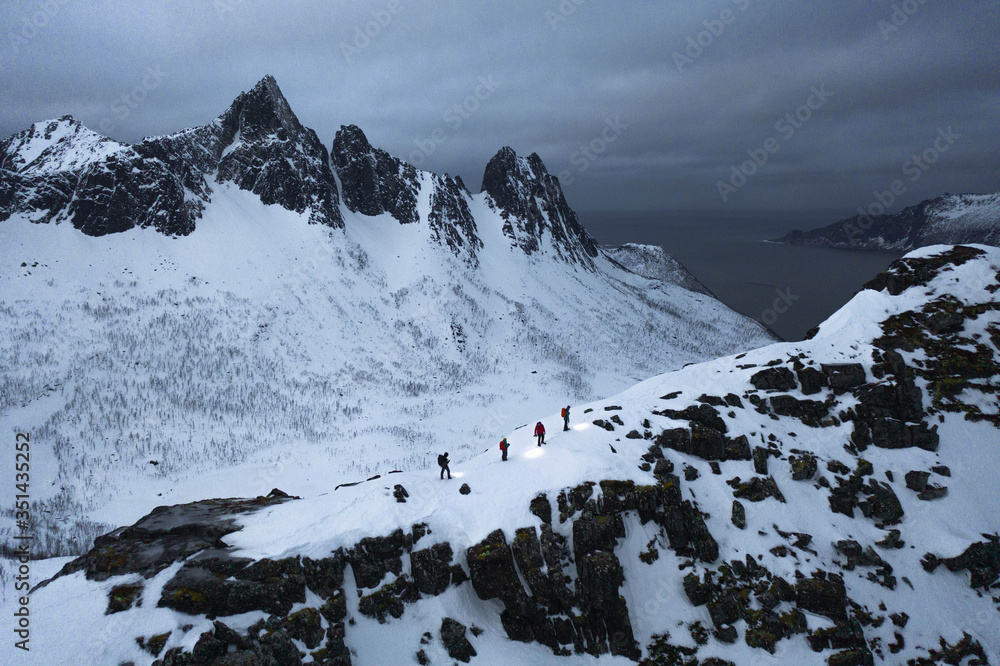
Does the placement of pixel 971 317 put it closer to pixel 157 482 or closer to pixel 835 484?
pixel 835 484

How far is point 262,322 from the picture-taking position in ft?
231

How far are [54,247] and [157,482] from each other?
172ft

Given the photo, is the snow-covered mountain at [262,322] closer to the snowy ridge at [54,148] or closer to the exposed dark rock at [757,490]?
the snowy ridge at [54,148]

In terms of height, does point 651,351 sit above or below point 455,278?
below

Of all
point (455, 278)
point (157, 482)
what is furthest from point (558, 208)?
point (157, 482)

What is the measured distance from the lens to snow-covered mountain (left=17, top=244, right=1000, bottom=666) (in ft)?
59.1

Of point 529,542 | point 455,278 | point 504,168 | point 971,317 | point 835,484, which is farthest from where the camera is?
point 504,168

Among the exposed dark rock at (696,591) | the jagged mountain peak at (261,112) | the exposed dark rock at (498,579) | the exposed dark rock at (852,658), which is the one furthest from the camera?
the jagged mountain peak at (261,112)

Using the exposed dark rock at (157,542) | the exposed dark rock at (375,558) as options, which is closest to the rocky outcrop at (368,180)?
the exposed dark rock at (157,542)

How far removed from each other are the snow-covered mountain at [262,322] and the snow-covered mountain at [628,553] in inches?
865

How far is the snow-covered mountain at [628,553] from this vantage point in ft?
59.1

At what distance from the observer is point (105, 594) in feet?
57.4

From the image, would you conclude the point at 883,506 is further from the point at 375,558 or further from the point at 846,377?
the point at 375,558

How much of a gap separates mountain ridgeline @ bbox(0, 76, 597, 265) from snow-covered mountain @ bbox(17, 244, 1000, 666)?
78189mm
